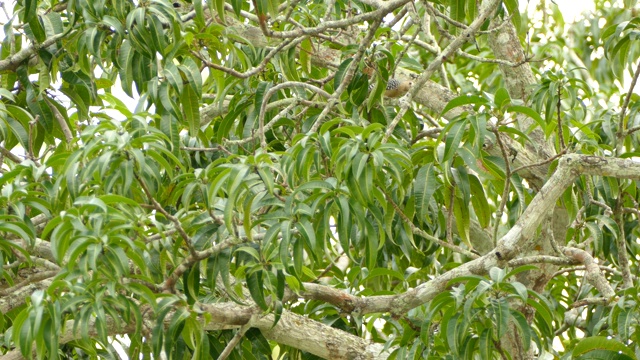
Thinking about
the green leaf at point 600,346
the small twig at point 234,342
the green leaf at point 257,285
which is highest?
the green leaf at point 600,346

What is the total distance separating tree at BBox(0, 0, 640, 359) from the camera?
5.74 ft

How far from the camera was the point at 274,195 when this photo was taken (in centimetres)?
181

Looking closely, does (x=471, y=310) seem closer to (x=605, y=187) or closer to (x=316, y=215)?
(x=316, y=215)

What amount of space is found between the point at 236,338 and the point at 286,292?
0.52 feet

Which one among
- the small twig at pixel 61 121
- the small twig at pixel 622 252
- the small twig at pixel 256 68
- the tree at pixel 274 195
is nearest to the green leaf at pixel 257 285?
the tree at pixel 274 195

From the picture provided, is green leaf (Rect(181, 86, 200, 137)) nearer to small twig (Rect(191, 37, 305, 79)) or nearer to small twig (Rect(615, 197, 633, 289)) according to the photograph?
small twig (Rect(191, 37, 305, 79))

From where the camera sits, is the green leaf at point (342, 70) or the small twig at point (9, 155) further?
the green leaf at point (342, 70)

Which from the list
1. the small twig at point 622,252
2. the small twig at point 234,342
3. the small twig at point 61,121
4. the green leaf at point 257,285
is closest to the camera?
the green leaf at point 257,285

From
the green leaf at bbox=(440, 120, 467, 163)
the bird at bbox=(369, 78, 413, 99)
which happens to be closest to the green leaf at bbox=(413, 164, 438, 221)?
the green leaf at bbox=(440, 120, 467, 163)

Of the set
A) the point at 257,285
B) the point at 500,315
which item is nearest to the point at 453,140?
the point at 500,315

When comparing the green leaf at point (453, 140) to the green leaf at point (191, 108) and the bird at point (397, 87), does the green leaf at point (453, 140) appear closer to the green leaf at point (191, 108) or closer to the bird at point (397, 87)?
the green leaf at point (191, 108)

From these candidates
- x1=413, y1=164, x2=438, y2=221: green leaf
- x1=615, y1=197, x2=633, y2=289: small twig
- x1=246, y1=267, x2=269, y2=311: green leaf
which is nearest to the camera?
x1=246, y1=267, x2=269, y2=311: green leaf

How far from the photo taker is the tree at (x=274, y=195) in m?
1.75

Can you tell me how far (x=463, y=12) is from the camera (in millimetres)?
2320
